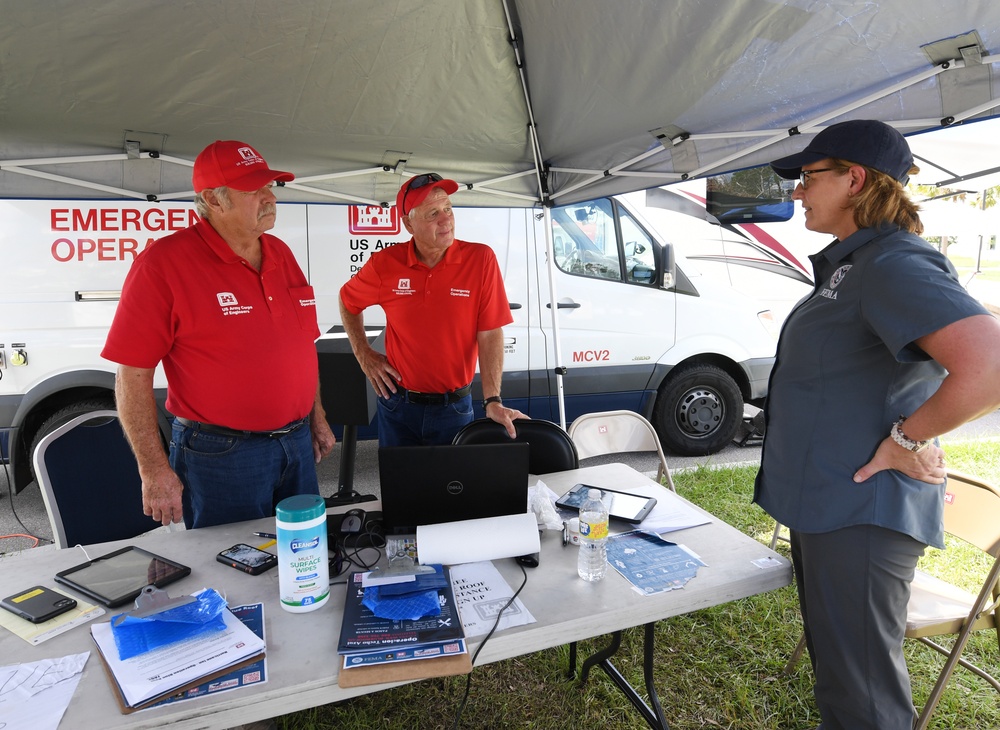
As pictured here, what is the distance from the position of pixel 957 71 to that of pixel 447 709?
2.63 meters

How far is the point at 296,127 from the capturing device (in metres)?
2.83

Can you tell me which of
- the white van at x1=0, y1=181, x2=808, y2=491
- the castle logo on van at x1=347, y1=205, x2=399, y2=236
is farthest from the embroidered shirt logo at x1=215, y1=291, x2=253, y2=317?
the castle logo on van at x1=347, y1=205, x2=399, y2=236

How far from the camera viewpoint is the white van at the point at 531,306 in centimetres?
363

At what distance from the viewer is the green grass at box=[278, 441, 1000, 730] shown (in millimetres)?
2168

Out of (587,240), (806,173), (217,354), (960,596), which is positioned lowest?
(960,596)

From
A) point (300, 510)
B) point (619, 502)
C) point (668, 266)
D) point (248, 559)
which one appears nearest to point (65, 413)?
point (248, 559)

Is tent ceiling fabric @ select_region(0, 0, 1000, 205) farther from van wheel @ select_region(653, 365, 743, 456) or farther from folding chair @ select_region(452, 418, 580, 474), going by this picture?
van wheel @ select_region(653, 365, 743, 456)

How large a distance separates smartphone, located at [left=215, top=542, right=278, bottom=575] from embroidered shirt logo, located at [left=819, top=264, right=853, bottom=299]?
1.54 meters

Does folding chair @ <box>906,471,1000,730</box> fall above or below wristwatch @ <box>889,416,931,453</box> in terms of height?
below

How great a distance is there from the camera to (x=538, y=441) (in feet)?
7.96

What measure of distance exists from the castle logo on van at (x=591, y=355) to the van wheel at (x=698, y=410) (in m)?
0.61

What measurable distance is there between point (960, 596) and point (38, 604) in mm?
2656

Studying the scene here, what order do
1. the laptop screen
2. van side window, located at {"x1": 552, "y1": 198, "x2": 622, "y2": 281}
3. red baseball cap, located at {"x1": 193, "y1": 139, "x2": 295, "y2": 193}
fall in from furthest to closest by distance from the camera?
van side window, located at {"x1": 552, "y1": 198, "x2": 622, "y2": 281}, red baseball cap, located at {"x1": 193, "y1": 139, "x2": 295, "y2": 193}, the laptop screen

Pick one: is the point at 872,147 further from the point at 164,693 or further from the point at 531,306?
the point at 531,306
